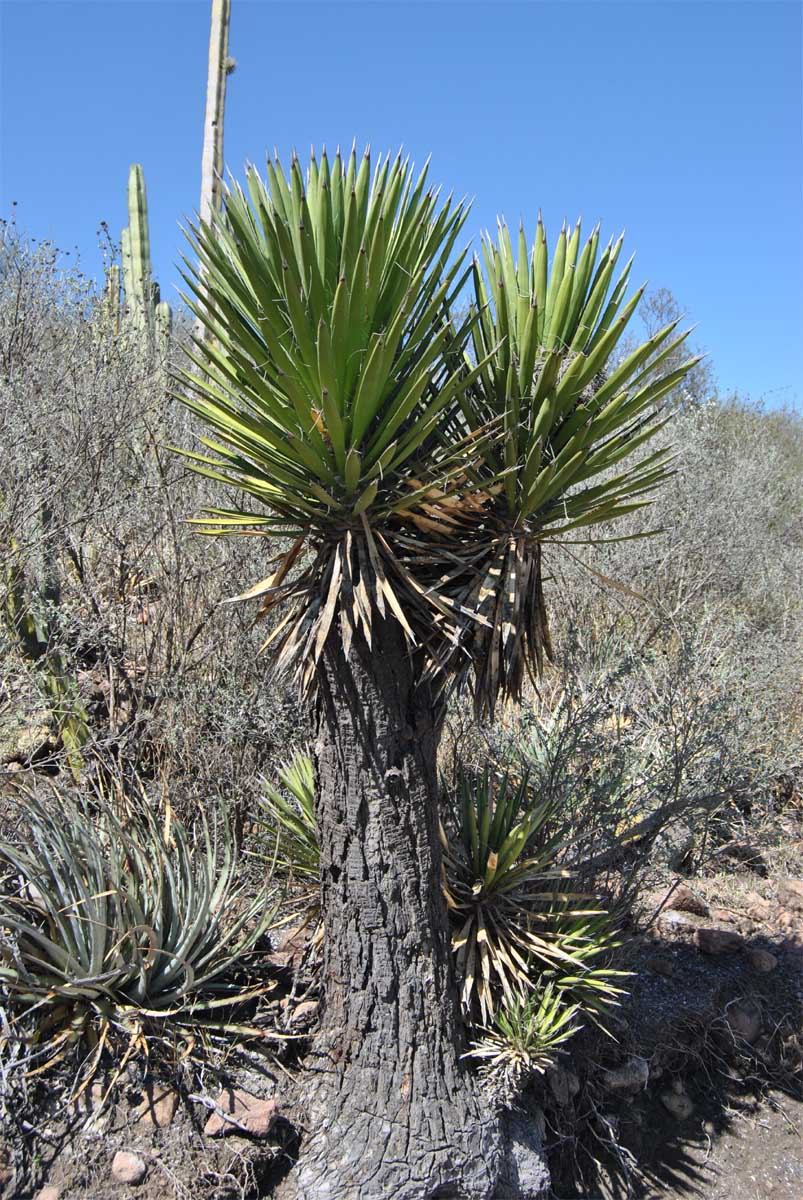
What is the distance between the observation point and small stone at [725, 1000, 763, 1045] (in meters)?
4.82

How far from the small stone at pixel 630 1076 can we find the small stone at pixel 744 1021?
28.2 inches

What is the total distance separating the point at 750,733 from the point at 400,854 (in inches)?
131

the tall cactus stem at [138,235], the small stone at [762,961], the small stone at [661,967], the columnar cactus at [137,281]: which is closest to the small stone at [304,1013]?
the small stone at [661,967]

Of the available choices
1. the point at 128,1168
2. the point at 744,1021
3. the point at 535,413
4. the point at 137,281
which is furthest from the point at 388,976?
the point at 137,281

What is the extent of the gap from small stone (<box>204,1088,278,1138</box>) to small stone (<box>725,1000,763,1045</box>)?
108 inches

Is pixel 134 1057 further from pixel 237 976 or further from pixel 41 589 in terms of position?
pixel 41 589

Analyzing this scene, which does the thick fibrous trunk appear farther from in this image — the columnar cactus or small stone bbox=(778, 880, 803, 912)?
the columnar cactus

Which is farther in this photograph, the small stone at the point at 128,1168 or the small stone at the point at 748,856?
the small stone at the point at 748,856

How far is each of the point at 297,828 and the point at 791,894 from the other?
3.95 meters

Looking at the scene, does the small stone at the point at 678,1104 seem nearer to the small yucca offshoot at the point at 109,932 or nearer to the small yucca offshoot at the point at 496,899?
the small yucca offshoot at the point at 496,899

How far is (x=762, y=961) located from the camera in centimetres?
521

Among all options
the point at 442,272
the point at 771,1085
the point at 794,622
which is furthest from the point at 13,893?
the point at 794,622

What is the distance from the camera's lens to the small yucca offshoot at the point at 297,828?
13.4 ft

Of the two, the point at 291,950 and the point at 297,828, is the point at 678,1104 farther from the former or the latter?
the point at 297,828
